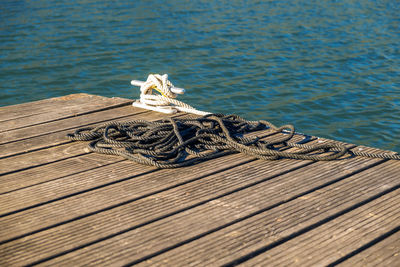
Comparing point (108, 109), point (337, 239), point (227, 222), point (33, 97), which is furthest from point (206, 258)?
point (33, 97)

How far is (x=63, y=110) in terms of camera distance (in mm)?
4527

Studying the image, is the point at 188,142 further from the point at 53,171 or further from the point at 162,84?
the point at 162,84

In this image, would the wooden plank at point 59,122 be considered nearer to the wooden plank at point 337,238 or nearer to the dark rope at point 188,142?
the dark rope at point 188,142

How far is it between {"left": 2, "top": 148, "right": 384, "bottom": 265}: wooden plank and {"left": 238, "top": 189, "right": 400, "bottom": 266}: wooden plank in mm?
335

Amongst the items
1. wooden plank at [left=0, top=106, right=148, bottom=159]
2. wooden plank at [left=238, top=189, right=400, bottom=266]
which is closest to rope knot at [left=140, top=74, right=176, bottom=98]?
wooden plank at [left=0, top=106, right=148, bottom=159]

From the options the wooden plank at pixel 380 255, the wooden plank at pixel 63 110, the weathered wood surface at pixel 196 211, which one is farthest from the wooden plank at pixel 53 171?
the wooden plank at pixel 380 255

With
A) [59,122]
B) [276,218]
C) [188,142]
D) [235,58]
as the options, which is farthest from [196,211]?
[235,58]

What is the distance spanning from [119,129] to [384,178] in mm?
1771

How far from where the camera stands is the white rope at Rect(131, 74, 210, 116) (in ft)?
13.9

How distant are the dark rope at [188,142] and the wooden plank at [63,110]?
2.15 ft

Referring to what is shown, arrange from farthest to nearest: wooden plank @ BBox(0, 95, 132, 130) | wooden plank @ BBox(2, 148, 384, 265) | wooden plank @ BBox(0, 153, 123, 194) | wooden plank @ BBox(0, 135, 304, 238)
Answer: wooden plank @ BBox(0, 95, 132, 130) → wooden plank @ BBox(0, 153, 123, 194) → wooden plank @ BBox(0, 135, 304, 238) → wooden plank @ BBox(2, 148, 384, 265)

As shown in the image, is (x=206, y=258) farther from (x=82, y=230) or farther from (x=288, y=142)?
(x=288, y=142)

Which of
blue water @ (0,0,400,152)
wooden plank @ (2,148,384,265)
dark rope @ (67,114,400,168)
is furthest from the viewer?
blue water @ (0,0,400,152)

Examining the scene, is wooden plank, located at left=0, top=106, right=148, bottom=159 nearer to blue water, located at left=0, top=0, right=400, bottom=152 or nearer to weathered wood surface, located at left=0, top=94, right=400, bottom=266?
weathered wood surface, located at left=0, top=94, right=400, bottom=266
